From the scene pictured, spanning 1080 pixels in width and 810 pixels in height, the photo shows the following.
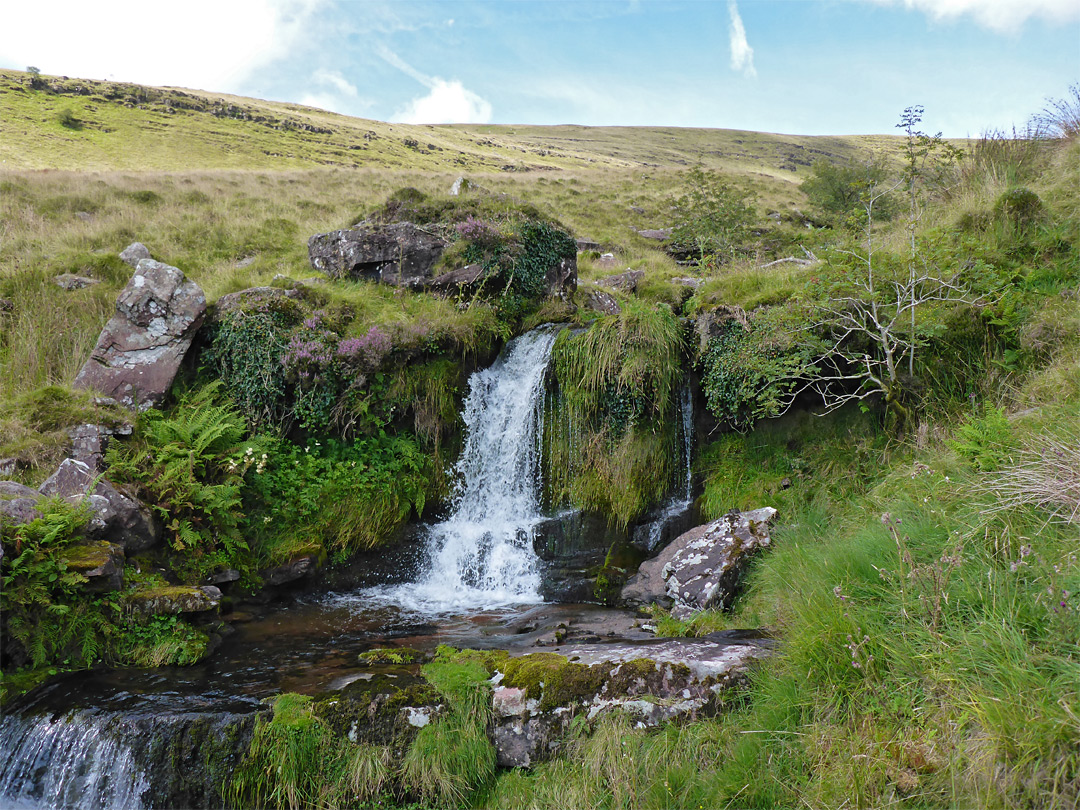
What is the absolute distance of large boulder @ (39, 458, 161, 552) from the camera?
242 inches

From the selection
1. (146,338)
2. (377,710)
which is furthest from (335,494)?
(377,710)

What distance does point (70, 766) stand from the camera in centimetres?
425

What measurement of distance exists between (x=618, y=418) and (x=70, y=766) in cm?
684

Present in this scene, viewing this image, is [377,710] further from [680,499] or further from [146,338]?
[146,338]

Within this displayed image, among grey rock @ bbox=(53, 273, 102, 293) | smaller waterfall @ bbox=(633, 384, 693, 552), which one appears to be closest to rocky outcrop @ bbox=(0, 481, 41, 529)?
grey rock @ bbox=(53, 273, 102, 293)

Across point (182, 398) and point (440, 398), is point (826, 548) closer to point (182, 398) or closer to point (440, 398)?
point (440, 398)

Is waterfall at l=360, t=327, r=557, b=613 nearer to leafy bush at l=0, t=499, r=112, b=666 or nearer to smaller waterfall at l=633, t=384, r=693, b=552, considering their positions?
smaller waterfall at l=633, t=384, r=693, b=552

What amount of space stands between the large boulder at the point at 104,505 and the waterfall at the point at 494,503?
8.98 ft

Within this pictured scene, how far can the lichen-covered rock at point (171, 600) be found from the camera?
18.9 feet

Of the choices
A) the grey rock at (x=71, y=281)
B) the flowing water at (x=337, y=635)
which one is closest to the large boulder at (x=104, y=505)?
the flowing water at (x=337, y=635)

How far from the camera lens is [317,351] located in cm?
891

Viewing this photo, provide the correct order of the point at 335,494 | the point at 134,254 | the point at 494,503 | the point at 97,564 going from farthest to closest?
the point at 134,254, the point at 494,503, the point at 335,494, the point at 97,564

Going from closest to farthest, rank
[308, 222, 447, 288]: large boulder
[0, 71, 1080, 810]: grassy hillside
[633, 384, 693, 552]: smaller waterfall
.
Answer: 1. [0, 71, 1080, 810]: grassy hillside
2. [633, 384, 693, 552]: smaller waterfall
3. [308, 222, 447, 288]: large boulder

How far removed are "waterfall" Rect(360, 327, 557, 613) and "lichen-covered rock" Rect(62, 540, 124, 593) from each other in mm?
2758
